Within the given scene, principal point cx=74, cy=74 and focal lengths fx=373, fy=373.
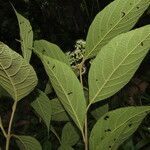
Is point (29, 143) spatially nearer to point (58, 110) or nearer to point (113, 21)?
point (58, 110)

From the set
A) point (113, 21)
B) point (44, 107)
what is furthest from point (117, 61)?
point (44, 107)

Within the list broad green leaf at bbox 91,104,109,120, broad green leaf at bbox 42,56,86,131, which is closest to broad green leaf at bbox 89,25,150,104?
broad green leaf at bbox 42,56,86,131

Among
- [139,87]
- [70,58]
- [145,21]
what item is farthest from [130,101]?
[70,58]

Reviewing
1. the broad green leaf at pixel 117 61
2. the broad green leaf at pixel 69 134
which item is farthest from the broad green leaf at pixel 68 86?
the broad green leaf at pixel 69 134

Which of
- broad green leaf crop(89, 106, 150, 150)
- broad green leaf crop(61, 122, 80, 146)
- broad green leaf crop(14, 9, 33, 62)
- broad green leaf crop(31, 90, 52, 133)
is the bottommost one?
broad green leaf crop(61, 122, 80, 146)

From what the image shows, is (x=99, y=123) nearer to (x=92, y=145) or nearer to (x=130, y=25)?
(x=92, y=145)

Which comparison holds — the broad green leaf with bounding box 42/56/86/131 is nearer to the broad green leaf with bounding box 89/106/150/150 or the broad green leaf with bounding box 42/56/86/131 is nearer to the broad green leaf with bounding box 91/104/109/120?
the broad green leaf with bounding box 89/106/150/150

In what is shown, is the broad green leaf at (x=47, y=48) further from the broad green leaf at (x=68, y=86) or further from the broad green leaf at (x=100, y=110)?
the broad green leaf at (x=100, y=110)
